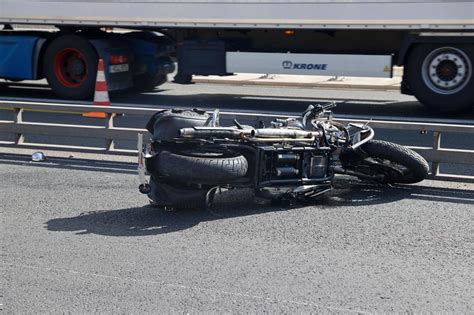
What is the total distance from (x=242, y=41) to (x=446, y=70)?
4.06 meters

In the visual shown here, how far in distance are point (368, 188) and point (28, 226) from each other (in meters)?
3.46

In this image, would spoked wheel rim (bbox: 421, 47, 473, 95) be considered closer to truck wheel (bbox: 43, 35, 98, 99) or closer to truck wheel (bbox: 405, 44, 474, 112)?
truck wheel (bbox: 405, 44, 474, 112)

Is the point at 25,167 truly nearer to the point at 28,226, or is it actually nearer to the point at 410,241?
the point at 28,226

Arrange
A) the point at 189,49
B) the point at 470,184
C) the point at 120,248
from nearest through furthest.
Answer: the point at 120,248 < the point at 470,184 < the point at 189,49

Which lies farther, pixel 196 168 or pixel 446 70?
pixel 446 70

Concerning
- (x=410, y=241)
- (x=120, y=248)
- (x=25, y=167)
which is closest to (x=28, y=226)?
(x=120, y=248)

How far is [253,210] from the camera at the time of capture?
7184 mm

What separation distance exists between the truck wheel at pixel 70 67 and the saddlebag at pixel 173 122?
854 centimetres

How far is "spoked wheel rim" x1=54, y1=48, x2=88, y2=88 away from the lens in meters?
15.6

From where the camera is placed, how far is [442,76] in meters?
13.1

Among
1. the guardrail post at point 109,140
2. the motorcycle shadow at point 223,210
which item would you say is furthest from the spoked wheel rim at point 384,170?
the guardrail post at point 109,140

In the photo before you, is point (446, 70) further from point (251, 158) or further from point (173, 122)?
point (173, 122)

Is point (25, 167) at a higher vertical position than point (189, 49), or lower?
lower

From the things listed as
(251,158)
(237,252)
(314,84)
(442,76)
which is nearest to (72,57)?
(314,84)
